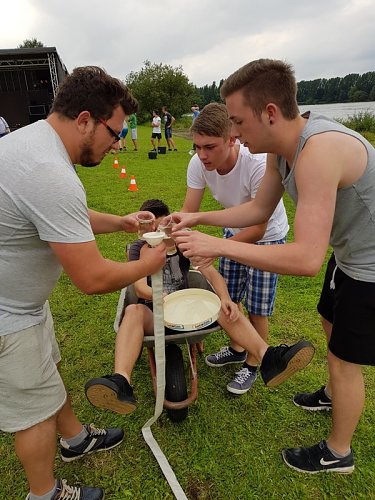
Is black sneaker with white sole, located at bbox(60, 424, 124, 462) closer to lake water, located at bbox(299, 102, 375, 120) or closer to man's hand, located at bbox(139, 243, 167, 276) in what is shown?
man's hand, located at bbox(139, 243, 167, 276)

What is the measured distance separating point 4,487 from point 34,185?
1.72 metres

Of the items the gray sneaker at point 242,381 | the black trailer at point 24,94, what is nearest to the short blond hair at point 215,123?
the gray sneaker at point 242,381

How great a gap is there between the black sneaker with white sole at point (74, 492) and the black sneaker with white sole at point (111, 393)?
1.31 feet

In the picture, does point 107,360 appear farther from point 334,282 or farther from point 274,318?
point 334,282

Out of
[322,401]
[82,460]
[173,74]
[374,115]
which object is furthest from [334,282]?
[173,74]

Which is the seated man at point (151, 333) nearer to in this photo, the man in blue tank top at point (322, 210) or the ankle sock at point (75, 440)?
the man in blue tank top at point (322, 210)

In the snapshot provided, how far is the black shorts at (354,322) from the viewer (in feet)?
5.23

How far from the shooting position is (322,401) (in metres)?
2.34

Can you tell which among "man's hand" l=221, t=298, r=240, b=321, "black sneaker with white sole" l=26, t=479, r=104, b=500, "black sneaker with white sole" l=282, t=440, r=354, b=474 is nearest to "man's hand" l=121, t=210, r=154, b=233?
"man's hand" l=221, t=298, r=240, b=321

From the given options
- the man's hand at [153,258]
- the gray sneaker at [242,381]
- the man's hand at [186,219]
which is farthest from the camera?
the gray sneaker at [242,381]

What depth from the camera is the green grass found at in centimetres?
188

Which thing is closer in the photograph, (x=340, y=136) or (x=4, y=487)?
(x=340, y=136)

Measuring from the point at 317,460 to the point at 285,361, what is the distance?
609 millimetres

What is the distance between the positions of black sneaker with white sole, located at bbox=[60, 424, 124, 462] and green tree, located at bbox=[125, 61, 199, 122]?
41.3m
